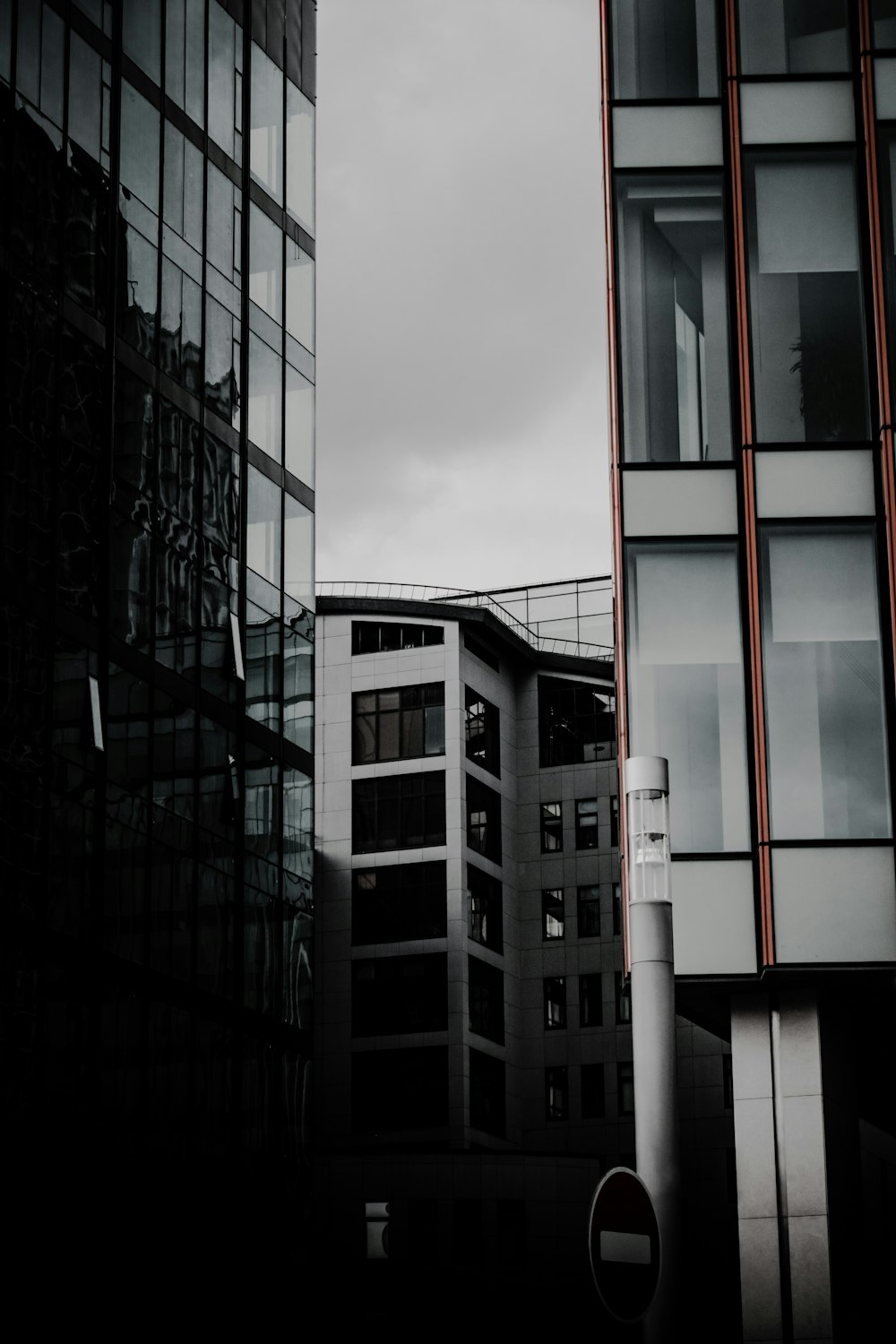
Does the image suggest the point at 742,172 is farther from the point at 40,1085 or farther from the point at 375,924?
the point at 375,924

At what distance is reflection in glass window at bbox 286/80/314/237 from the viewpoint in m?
46.4

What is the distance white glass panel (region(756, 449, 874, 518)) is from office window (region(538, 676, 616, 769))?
6116 cm

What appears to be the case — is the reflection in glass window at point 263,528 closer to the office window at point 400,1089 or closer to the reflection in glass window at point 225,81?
the reflection in glass window at point 225,81

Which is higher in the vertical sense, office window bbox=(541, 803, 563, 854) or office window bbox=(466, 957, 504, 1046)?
office window bbox=(541, 803, 563, 854)

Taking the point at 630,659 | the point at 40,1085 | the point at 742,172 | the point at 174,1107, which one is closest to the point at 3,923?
the point at 40,1085

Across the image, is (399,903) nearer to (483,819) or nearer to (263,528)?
(483,819)

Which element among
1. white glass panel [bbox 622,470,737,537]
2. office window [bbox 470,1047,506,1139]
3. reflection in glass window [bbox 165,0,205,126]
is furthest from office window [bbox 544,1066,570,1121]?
white glass panel [bbox 622,470,737,537]

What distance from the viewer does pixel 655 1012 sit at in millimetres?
10062

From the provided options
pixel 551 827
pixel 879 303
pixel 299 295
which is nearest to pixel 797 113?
pixel 879 303

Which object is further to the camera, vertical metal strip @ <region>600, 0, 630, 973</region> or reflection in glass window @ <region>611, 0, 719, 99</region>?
reflection in glass window @ <region>611, 0, 719, 99</region>

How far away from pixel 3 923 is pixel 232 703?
11096mm

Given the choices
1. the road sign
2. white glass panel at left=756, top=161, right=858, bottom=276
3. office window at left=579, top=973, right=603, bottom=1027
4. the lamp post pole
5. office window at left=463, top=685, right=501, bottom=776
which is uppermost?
office window at left=463, top=685, right=501, bottom=776

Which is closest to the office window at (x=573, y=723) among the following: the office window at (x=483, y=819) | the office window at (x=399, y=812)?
the office window at (x=483, y=819)

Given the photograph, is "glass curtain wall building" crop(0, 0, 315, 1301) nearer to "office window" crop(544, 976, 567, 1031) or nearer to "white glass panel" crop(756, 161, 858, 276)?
"white glass panel" crop(756, 161, 858, 276)
